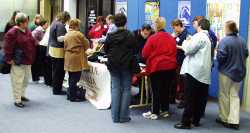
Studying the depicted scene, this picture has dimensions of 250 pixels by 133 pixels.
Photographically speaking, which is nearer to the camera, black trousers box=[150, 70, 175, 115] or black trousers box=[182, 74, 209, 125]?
black trousers box=[182, 74, 209, 125]

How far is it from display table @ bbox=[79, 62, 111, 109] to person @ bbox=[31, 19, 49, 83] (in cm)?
147

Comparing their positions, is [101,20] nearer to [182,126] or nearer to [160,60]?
[160,60]

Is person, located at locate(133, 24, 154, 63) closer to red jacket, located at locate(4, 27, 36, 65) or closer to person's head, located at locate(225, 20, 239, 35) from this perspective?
person's head, located at locate(225, 20, 239, 35)

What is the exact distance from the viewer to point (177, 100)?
7605mm

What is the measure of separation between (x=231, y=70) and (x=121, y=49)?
1.45 m

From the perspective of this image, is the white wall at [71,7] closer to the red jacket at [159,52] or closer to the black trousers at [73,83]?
the black trousers at [73,83]

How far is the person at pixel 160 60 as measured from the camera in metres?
6.13

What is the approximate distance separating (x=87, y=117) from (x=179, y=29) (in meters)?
1.92

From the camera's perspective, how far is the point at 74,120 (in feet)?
20.6

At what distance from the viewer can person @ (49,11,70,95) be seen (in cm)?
781

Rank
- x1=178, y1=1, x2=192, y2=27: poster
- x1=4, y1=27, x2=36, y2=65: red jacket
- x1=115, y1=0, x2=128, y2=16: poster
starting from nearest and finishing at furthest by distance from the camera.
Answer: x1=4, y1=27, x2=36, y2=65: red jacket, x1=178, y1=1, x2=192, y2=27: poster, x1=115, y1=0, x2=128, y2=16: poster

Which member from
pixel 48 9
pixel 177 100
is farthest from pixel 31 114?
pixel 48 9

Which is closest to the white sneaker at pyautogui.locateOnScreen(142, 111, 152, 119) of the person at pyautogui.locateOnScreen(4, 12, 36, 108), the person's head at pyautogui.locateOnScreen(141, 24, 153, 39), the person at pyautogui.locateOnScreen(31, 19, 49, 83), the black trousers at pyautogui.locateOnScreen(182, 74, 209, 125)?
the black trousers at pyautogui.locateOnScreen(182, 74, 209, 125)

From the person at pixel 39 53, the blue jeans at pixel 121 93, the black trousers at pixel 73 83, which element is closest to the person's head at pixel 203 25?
the blue jeans at pixel 121 93
